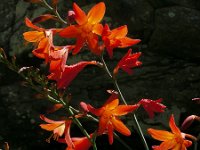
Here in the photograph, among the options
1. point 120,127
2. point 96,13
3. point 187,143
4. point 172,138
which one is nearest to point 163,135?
point 172,138

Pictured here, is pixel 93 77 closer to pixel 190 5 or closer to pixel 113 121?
pixel 190 5

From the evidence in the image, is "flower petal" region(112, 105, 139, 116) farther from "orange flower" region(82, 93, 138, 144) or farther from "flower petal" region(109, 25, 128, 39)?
"flower petal" region(109, 25, 128, 39)

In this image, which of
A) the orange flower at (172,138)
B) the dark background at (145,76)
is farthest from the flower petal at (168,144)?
the dark background at (145,76)

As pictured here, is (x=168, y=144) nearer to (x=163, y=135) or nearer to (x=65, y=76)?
(x=163, y=135)

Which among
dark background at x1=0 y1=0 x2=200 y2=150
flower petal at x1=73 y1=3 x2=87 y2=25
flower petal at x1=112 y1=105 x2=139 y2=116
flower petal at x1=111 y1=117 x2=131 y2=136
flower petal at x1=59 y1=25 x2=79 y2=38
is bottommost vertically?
dark background at x1=0 y1=0 x2=200 y2=150

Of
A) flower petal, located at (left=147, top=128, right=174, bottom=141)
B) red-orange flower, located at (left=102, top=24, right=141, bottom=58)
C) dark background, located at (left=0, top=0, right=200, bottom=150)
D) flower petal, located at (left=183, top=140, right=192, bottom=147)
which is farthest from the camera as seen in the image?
dark background, located at (left=0, top=0, right=200, bottom=150)

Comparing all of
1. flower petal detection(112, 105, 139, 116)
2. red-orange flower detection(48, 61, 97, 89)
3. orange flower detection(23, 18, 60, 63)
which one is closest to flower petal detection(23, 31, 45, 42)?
orange flower detection(23, 18, 60, 63)
